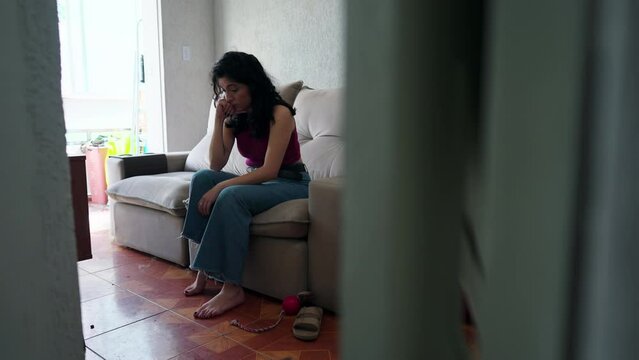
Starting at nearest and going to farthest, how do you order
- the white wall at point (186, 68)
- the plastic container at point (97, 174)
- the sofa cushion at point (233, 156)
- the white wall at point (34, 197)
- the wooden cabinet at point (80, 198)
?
the white wall at point (34, 197), the wooden cabinet at point (80, 198), the sofa cushion at point (233, 156), the white wall at point (186, 68), the plastic container at point (97, 174)

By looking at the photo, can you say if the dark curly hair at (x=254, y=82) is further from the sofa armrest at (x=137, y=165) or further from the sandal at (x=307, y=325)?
the sofa armrest at (x=137, y=165)

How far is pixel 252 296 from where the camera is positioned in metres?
1.82

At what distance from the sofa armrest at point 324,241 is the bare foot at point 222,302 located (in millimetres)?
285

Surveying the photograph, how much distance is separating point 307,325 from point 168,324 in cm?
50

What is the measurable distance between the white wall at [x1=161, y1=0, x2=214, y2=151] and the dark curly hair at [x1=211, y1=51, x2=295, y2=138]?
162cm

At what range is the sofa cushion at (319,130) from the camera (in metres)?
2.06

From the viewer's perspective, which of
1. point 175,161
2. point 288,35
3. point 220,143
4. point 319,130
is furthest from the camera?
point 288,35

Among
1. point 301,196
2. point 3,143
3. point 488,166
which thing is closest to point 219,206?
point 301,196

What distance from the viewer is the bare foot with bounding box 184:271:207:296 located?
181 cm

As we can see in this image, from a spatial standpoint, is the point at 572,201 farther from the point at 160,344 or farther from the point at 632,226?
the point at 160,344

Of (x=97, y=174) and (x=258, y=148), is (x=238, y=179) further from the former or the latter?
(x=97, y=174)

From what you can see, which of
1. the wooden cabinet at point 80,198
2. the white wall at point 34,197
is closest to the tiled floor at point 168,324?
the wooden cabinet at point 80,198

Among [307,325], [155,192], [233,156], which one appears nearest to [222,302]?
[307,325]

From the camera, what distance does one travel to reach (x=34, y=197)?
46cm
